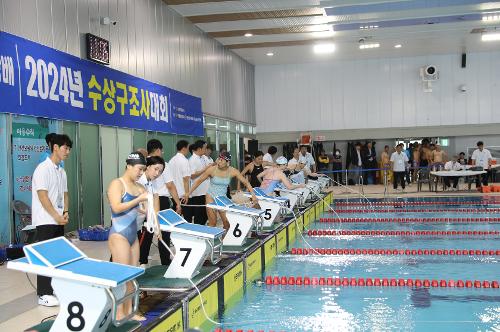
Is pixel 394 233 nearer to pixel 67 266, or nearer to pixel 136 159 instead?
pixel 136 159

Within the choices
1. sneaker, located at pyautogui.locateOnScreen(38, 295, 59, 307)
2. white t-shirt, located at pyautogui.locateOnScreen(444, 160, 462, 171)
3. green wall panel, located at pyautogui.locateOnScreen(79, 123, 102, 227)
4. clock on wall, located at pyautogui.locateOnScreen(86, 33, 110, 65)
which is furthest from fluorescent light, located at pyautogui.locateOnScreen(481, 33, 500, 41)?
sneaker, located at pyautogui.locateOnScreen(38, 295, 59, 307)

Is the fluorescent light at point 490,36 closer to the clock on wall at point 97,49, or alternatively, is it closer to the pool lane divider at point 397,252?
the pool lane divider at point 397,252

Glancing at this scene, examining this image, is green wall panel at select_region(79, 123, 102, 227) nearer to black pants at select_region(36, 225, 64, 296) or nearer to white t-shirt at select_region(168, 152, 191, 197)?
white t-shirt at select_region(168, 152, 191, 197)

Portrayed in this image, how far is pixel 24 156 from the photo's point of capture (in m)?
9.28

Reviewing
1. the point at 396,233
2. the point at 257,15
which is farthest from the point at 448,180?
the point at 396,233

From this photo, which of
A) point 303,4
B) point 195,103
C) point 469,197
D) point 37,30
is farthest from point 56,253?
point 469,197

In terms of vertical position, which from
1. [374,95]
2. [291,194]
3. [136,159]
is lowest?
[291,194]

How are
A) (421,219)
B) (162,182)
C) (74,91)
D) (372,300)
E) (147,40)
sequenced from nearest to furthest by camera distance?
(372,300)
(162,182)
(74,91)
(421,219)
(147,40)

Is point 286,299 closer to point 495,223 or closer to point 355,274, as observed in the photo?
point 355,274

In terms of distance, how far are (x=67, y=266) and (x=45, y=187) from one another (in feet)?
6.73

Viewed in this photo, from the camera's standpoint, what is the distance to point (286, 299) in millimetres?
6496

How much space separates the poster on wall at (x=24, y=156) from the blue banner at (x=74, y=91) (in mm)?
297

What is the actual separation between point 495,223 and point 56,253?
10629 millimetres

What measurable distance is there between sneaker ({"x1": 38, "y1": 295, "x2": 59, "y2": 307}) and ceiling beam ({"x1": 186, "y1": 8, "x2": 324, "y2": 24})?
11615mm
